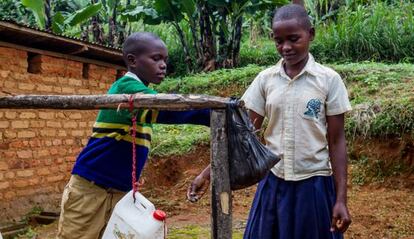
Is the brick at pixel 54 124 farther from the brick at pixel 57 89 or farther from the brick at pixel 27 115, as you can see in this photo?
the brick at pixel 57 89

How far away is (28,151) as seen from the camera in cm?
598

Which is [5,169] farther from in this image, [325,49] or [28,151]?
[325,49]

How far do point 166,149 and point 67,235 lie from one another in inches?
200

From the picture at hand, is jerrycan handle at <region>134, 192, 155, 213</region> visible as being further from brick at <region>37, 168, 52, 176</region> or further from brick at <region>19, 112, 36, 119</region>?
brick at <region>37, 168, 52, 176</region>

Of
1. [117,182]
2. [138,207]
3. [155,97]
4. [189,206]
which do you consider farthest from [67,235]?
[189,206]

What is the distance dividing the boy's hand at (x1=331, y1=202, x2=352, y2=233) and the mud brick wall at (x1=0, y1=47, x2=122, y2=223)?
13.9 ft

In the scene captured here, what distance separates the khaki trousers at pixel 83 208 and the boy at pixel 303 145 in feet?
1.79

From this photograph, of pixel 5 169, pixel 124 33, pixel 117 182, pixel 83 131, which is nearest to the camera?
pixel 117 182

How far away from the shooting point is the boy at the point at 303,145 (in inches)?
92.7

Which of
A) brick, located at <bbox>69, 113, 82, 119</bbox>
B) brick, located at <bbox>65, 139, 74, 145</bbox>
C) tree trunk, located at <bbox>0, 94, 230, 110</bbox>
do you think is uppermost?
tree trunk, located at <bbox>0, 94, 230, 110</bbox>

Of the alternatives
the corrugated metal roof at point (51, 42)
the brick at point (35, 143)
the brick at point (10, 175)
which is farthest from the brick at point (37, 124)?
the corrugated metal roof at point (51, 42)

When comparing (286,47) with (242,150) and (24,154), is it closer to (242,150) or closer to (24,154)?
(242,150)

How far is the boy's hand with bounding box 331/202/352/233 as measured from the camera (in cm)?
228

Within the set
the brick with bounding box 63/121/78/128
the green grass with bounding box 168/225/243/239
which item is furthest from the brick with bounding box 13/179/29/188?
the green grass with bounding box 168/225/243/239
